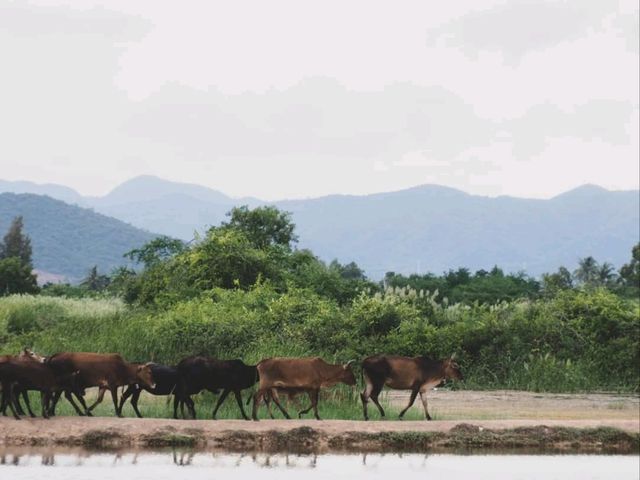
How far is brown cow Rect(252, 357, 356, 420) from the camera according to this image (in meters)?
19.3

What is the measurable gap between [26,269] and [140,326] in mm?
37458

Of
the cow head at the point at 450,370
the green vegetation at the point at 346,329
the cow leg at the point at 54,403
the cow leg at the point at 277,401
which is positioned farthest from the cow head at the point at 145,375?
the cow head at the point at 450,370

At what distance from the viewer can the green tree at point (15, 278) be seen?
60938 mm

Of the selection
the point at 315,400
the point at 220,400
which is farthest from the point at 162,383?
the point at 315,400

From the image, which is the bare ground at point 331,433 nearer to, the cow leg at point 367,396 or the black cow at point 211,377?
the cow leg at point 367,396

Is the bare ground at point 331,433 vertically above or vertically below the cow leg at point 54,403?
below

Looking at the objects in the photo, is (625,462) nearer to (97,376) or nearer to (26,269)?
(97,376)

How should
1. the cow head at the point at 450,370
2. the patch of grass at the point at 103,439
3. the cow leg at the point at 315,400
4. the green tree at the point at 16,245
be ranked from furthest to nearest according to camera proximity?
the green tree at the point at 16,245 → the cow head at the point at 450,370 → the cow leg at the point at 315,400 → the patch of grass at the point at 103,439

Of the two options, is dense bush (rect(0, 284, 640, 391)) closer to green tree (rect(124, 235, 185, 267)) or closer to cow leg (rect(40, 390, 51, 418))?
cow leg (rect(40, 390, 51, 418))

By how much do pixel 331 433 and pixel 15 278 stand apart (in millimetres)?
45683

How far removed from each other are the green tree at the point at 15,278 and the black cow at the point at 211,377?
139 feet

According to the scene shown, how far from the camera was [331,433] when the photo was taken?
18.6 metres

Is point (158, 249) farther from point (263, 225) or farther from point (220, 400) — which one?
point (220, 400)

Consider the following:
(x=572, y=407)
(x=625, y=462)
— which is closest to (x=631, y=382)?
(x=572, y=407)
